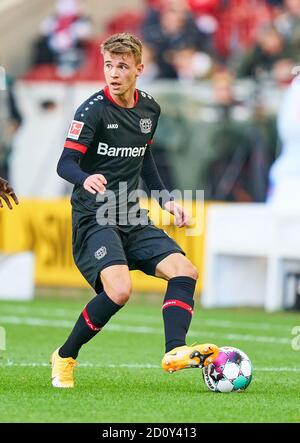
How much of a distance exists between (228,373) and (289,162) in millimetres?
7409

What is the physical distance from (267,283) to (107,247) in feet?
23.2

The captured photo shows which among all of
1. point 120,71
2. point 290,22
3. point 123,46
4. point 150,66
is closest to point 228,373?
point 120,71

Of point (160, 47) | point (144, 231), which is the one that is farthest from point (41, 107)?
point (144, 231)

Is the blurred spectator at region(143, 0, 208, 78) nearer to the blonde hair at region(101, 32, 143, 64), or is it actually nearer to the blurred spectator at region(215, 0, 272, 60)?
the blurred spectator at region(215, 0, 272, 60)

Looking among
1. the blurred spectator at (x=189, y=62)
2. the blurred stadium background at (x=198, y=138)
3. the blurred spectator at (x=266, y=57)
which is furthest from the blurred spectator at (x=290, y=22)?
the blurred spectator at (x=189, y=62)

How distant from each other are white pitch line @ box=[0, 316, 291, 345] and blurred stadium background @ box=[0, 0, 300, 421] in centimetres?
10

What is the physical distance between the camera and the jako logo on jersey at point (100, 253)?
6918 mm

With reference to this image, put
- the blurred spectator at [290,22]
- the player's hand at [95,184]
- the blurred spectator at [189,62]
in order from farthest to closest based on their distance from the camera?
the blurred spectator at [189,62]
the blurred spectator at [290,22]
the player's hand at [95,184]

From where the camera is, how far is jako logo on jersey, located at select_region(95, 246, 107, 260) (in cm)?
692

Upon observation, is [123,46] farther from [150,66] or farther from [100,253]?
[150,66]

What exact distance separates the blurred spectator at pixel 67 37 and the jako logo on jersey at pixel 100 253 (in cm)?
1240

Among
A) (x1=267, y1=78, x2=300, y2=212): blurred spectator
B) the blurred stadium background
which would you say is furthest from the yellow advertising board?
(x1=267, y1=78, x2=300, y2=212): blurred spectator

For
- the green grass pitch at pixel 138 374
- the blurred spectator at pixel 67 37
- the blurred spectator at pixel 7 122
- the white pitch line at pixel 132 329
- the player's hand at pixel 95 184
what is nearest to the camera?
the green grass pitch at pixel 138 374

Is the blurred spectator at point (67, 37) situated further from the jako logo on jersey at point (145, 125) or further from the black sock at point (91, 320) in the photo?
the black sock at point (91, 320)
